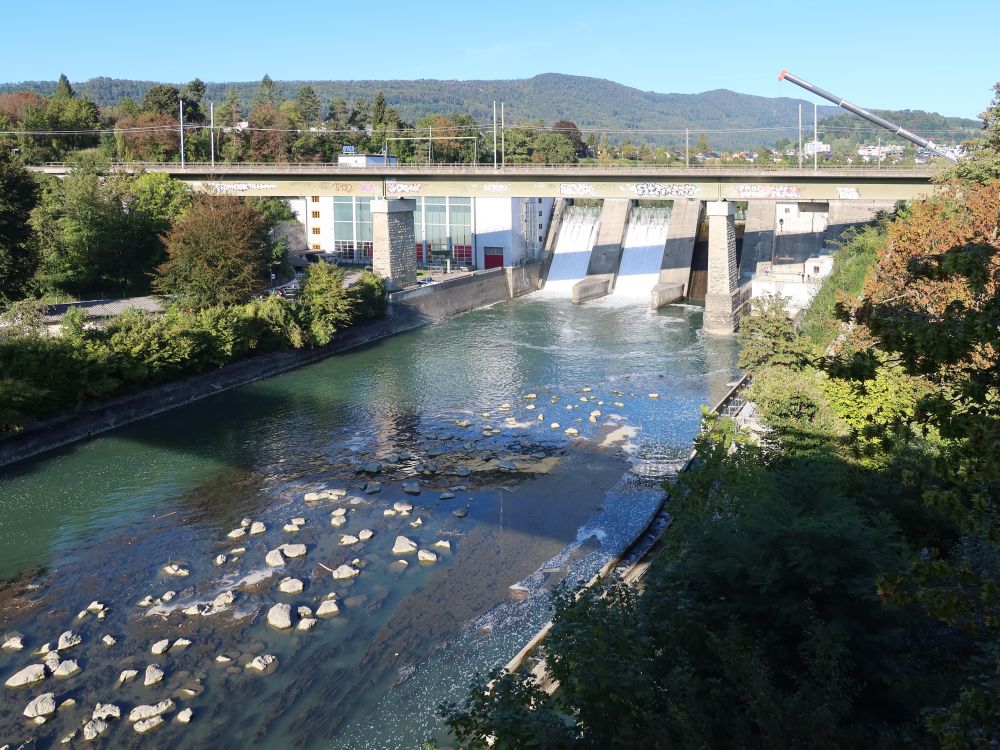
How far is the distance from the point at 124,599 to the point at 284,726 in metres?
5.30

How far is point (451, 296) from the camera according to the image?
155ft

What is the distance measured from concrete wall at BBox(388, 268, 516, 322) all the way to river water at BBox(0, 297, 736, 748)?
8.54m

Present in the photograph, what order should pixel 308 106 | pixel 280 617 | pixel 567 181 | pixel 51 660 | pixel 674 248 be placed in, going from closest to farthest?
pixel 51 660, pixel 280 617, pixel 567 181, pixel 674 248, pixel 308 106

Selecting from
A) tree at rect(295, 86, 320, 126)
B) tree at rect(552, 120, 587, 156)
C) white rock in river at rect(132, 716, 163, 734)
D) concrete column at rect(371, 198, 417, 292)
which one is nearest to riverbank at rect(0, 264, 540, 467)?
concrete column at rect(371, 198, 417, 292)

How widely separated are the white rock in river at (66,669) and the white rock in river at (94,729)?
1.56 metres

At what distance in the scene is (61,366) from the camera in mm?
25906

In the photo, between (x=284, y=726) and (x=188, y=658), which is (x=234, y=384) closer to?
(x=188, y=658)

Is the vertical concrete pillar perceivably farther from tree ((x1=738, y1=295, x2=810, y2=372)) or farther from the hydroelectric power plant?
tree ((x1=738, y1=295, x2=810, y2=372))

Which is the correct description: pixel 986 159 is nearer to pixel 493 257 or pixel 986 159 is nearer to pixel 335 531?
pixel 335 531

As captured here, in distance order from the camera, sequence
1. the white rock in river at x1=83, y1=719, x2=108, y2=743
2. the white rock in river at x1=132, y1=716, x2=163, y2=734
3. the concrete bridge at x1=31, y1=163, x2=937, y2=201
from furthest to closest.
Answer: the concrete bridge at x1=31, y1=163, x2=937, y2=201
the white rock in river at x1=132, y1=716, x2=163, y2=734
the white rock in river at x1=83, y1=719, x2=108, y2=743

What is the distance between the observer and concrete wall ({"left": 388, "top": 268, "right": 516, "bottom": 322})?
4334 centimetres

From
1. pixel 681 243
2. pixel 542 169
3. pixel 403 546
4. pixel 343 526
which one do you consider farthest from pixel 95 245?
pixel 681 243

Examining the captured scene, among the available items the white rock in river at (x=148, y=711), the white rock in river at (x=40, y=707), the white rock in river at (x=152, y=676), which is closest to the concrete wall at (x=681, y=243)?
the white rock in river at (x=152, y=676)

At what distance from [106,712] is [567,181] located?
36.1m
